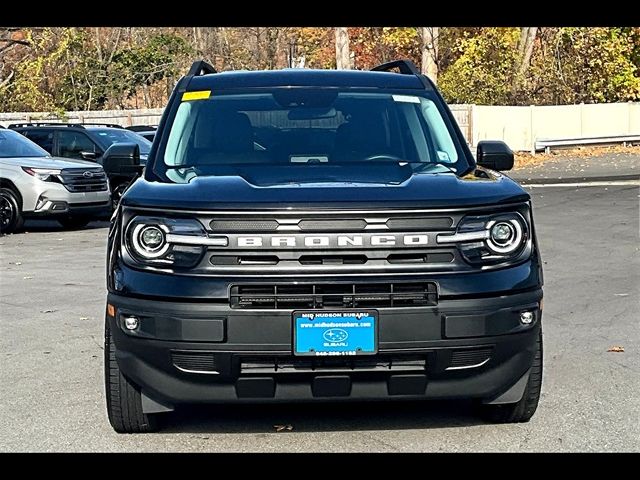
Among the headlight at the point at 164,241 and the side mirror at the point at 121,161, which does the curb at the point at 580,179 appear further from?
the headlight at the point at 164,241

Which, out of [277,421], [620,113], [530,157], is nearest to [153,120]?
[530,157]

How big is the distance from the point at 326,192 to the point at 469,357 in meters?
0.99

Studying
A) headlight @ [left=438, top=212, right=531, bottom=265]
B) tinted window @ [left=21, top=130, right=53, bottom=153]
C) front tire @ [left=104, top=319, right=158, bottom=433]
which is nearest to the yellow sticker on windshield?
front tire @ [left=104, top=319, right=158, bottom=433]

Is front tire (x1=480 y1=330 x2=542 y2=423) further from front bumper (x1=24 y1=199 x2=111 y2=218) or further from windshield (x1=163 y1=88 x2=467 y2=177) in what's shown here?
front bumper (x1=24 y1=199 x2=111 y2=218)

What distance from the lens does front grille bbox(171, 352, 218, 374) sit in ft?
17.5

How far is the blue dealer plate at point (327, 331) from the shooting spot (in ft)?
17.3

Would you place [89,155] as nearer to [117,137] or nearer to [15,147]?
[117,137]

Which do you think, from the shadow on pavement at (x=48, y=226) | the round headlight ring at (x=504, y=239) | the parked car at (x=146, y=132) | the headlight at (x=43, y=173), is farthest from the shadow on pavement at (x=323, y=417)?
the parked car at (x=146, y=132)

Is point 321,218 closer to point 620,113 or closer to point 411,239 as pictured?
point 411,239

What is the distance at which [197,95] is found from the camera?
7.07 metres

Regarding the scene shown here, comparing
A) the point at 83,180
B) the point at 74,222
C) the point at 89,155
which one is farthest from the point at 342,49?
the point at 83,180

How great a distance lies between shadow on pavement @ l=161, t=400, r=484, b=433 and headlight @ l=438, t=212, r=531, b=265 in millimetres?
991

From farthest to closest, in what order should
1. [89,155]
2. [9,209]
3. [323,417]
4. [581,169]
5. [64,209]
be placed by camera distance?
[581,169] < [89,155] < [64,209] < [9,209] < [323,417]

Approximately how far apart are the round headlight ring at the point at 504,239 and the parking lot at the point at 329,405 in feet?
3.05
